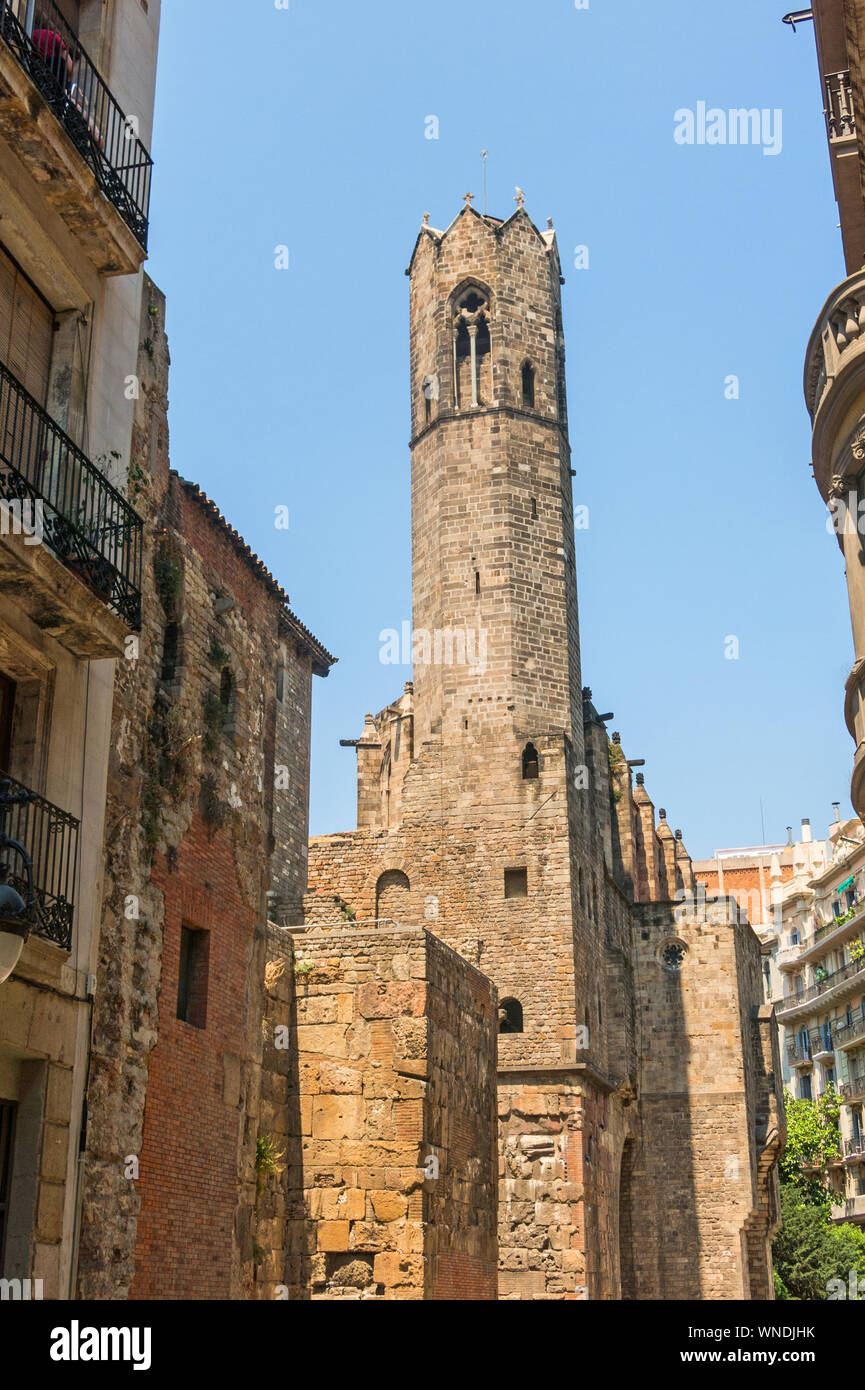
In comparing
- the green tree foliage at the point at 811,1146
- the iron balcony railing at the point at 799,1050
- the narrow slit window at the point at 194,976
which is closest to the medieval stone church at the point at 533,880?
the narrow slit window at the point at 194,976

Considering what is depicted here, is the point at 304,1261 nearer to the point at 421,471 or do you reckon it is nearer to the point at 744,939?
the point at 421,471

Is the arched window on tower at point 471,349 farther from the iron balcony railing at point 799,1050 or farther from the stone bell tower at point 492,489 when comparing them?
the iron balcony railing at point 799,1050

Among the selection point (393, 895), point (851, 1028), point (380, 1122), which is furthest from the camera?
point (851, 1028)

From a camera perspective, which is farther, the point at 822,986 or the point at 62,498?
the point at 822,986

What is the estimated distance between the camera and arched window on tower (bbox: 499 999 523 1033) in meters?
27.9

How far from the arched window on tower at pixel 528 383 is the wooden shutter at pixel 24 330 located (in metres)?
21.8

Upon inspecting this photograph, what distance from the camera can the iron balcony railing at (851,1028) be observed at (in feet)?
172

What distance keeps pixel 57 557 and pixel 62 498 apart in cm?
101

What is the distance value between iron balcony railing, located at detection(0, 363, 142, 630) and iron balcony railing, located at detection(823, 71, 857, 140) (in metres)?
10.1

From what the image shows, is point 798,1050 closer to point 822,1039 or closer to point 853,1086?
point 822,1039

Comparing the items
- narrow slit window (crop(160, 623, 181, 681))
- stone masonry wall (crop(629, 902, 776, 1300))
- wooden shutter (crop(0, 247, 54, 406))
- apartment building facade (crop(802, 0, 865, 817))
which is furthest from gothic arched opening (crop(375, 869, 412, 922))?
wooden shutter (crop(0, 247, 54, 406))

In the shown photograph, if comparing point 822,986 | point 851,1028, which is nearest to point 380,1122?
point 851,1028

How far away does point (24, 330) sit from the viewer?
10.9 meters
